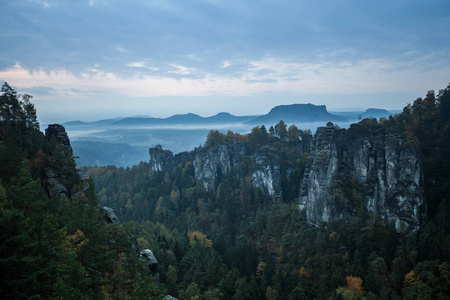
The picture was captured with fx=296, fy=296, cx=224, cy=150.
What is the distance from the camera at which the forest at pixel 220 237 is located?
601 inches

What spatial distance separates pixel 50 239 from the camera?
16.3 meters

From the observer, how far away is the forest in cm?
1527

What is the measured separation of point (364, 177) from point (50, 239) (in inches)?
2062

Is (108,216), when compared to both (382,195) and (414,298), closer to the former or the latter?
(414,298)

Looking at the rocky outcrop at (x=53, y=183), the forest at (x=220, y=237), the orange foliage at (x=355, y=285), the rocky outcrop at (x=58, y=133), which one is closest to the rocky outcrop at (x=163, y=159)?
the forest at (x=220, y=237)

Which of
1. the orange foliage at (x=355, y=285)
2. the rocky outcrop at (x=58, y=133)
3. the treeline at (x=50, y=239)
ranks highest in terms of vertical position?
the rocky outcrop at (x=58, y=133)

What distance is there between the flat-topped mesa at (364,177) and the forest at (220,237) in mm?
1809

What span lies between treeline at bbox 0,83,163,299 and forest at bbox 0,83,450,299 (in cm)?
8

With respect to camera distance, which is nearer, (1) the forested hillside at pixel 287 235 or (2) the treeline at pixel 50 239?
(2) the treeline at pixel 50 239

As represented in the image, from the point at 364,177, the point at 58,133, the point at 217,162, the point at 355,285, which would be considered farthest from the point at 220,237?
the point at 58,133

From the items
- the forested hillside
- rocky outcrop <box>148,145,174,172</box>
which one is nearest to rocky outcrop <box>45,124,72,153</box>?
the forested hillside

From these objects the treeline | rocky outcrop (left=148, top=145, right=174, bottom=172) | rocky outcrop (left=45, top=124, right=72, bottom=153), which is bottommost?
rocky outcrop (left=148, top=145, right=174, bottom=172)

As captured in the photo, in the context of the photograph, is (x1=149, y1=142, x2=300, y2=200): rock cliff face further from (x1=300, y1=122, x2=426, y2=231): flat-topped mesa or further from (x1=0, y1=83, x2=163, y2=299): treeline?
Answer: (x1=0, y1=83, x2=163, y2=299): treeline

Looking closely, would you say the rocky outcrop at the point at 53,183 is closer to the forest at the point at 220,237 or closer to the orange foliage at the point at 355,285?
the forest at the point at 220,237
